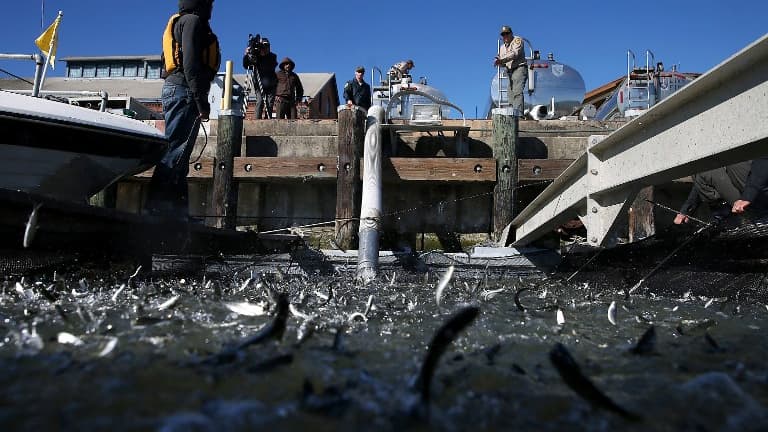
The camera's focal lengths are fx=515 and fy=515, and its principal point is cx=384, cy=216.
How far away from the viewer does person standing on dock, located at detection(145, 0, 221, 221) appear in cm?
598

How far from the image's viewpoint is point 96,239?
4.80 meters

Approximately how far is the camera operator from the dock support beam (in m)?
3.91

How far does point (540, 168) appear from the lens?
8.17 metres

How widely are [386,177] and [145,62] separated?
34.7 m

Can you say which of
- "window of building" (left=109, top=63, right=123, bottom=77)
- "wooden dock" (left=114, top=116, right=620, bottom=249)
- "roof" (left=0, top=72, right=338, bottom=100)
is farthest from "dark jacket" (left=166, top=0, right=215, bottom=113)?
"window of building" (left=109, top=63, right=123, bottom=77)

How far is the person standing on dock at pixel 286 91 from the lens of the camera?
1251 cm

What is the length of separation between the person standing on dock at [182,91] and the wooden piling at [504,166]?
4.42 m

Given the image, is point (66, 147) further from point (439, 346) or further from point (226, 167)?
point (439, 346)

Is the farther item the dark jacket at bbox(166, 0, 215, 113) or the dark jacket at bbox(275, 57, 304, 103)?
the dark jacket at bbox(275, 57, 304, 103)

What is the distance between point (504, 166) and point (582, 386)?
7008 mm

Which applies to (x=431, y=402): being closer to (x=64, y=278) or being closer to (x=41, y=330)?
(x=41, y=330)

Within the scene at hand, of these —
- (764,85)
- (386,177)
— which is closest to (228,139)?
(386,177)

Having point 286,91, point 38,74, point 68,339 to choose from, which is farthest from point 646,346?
point 286,91

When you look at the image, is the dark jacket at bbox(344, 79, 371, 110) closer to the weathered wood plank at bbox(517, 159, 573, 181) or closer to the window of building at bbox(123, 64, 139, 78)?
the weathered wood plank at bbox(517, 159, 573, 181)
